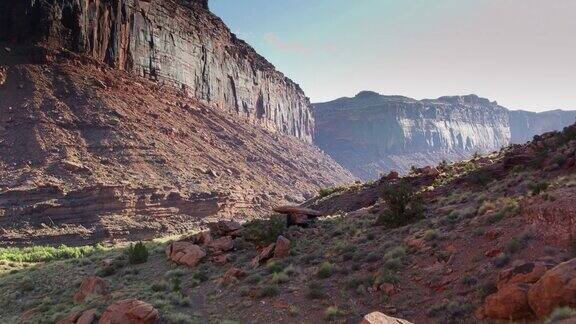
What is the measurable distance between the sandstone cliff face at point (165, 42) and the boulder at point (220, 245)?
43576 millimetres

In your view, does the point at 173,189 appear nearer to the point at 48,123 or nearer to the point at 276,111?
the point at 48,123

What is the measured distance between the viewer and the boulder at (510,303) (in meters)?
7.49

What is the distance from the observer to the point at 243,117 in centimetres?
8731

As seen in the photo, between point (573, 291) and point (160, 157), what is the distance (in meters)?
44.4

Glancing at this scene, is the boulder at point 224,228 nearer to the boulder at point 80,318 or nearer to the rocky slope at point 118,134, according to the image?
the boulder at point 80,318

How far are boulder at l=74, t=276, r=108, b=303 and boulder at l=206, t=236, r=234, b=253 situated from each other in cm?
425

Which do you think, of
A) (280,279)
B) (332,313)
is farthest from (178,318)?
(332,313)

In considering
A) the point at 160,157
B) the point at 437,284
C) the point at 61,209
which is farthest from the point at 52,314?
the point at 160,157

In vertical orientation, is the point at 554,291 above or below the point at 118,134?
→ below

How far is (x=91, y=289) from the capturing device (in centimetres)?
1444

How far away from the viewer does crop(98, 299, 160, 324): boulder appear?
34.5 ft

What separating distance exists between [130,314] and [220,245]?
24.1ft

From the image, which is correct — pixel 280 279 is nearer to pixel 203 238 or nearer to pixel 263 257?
pixel 263 257

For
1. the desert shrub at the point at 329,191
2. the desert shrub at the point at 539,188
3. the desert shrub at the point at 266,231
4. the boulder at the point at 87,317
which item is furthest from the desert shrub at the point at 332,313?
the desert shrub at the point at 329,191
